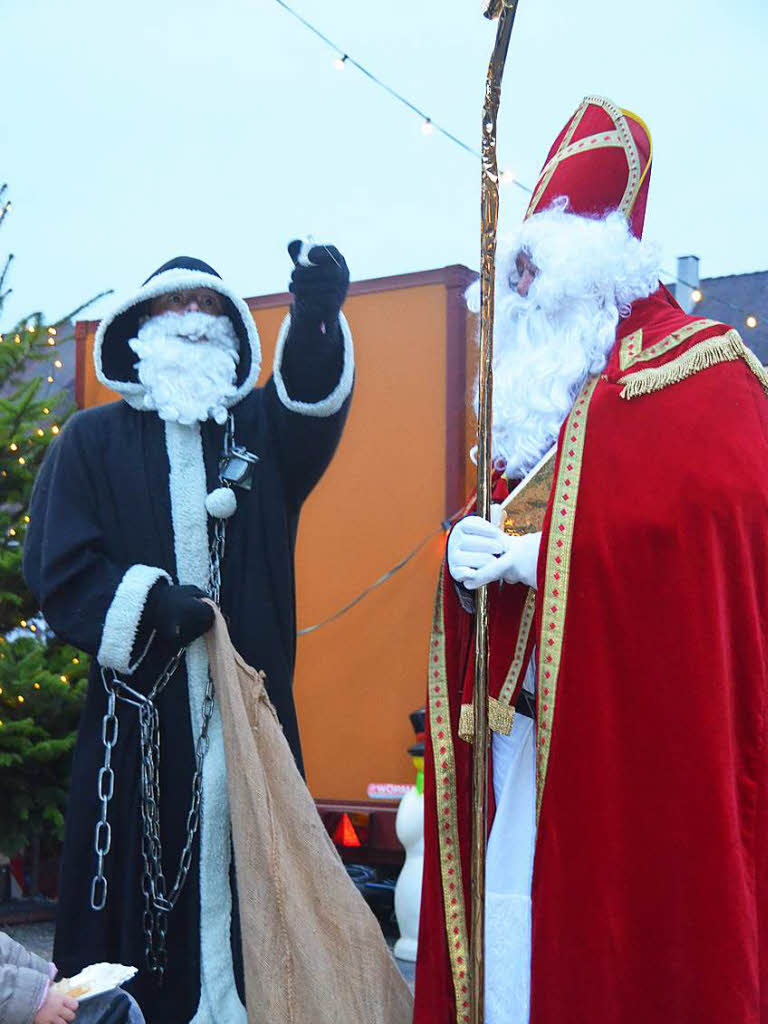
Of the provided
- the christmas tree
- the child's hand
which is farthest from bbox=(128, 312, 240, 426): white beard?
the christmas tree

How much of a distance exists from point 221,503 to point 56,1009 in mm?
1229

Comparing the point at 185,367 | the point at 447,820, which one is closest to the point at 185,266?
the point at 185,367

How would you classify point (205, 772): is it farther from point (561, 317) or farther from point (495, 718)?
point (561, 317)

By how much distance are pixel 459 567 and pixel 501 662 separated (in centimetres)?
25

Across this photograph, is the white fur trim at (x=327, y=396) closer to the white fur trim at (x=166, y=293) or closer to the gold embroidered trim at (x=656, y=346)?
the white fur trim at (x=166, y=293)

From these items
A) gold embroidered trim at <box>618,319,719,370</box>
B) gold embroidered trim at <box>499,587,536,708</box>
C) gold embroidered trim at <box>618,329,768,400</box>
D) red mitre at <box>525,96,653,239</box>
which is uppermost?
red mitre at <box>525,96,653,239</box>

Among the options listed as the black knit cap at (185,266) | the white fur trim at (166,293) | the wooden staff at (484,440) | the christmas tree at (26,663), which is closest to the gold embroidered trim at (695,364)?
the wooden staff at (484,440)

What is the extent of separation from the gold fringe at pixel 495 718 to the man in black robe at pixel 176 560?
554 mm

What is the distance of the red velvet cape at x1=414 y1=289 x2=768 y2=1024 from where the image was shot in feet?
7.81

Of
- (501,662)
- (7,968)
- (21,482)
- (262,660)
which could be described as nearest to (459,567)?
(501,662)

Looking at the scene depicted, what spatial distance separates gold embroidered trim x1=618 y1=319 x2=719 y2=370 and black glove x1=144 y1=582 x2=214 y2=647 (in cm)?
114

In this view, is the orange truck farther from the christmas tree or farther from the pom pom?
the pom pom

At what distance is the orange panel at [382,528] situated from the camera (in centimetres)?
544

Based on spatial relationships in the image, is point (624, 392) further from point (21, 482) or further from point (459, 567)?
point (21, 482)
